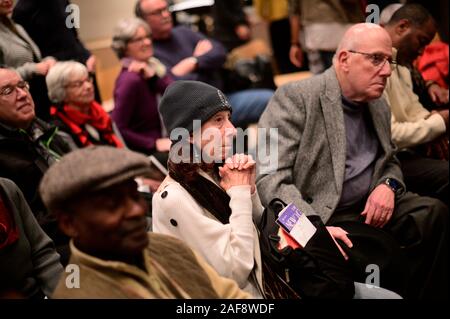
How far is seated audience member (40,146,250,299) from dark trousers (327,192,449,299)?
144 cm

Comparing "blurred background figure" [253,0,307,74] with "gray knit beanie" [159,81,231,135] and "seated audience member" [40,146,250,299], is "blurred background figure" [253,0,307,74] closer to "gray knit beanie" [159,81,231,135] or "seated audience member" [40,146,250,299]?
"gray knit beanie" [159,81,231,135]

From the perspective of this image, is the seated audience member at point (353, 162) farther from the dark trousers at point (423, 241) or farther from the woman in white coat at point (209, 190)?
the woman in white coat at point (209, 190)

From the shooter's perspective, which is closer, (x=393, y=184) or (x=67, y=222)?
(x=67, y=222)

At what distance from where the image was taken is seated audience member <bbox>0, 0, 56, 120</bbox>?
114 inches

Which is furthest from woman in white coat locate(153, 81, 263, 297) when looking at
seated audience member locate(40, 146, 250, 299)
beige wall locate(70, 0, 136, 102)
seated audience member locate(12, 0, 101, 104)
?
beige wall locate(70, 0, 136, 102)

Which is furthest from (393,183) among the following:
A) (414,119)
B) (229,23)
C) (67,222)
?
(229,23)

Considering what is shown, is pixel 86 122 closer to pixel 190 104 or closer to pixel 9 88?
pixel 9 88

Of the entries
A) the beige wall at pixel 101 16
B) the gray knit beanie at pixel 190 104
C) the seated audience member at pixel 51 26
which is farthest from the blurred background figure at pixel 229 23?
the gray knit beanie at pixel 190 104

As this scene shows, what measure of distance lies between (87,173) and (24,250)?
2.56ft

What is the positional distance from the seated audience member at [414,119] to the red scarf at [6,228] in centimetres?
170

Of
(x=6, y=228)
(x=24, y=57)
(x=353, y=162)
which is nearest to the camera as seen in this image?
(x=6, y=228)

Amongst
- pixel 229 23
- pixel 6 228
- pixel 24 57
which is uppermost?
pixel 24 57

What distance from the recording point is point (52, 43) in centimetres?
323

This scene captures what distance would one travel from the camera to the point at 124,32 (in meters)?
3.66
